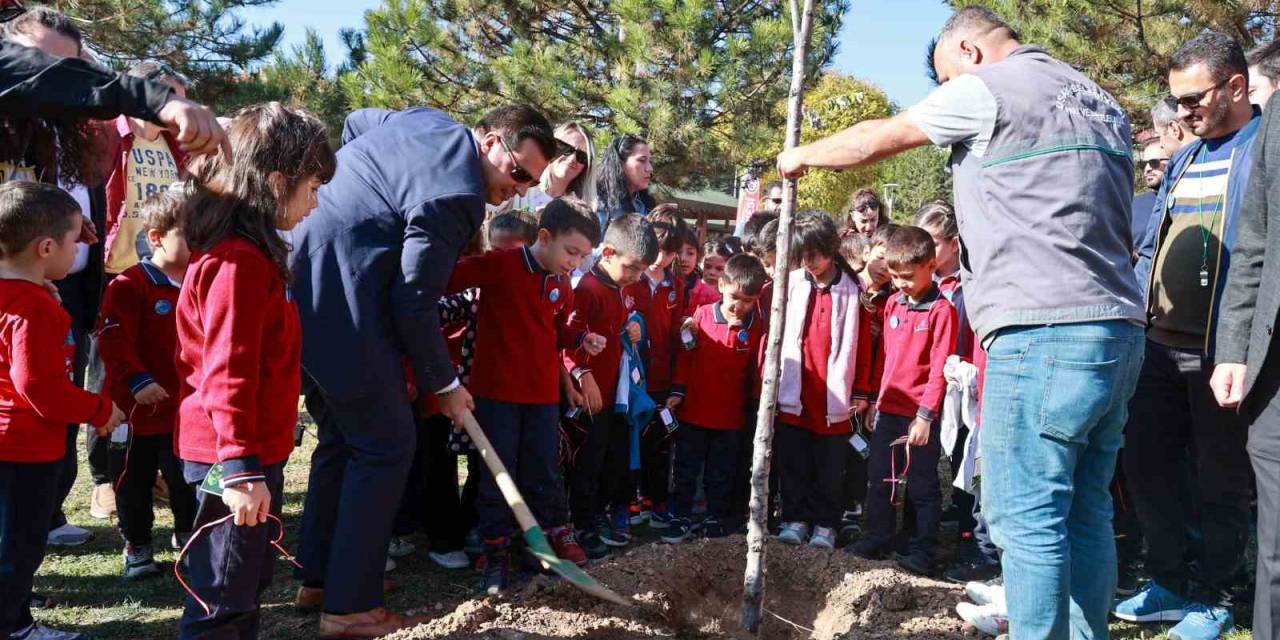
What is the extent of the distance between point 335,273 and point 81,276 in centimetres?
151

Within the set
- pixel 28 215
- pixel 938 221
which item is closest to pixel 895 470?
pixel 938 221

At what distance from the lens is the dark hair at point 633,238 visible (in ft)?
15.6

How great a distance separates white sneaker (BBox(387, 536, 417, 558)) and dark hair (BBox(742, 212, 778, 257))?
2.60 meters

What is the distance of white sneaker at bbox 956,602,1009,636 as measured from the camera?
11.6 feet

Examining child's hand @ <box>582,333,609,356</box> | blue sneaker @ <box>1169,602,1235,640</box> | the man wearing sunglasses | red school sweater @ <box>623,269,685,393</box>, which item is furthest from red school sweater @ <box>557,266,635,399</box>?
blue sneaker @ <box>1169,602,1235,640</box>

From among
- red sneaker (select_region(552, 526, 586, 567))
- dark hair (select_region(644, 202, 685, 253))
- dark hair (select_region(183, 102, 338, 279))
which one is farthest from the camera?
dark hair (select_region(644, 202, 685, 253))

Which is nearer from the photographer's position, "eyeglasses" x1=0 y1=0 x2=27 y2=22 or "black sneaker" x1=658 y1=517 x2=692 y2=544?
"eyeglasses" x1=0 y1=0 x2=27 y2=22

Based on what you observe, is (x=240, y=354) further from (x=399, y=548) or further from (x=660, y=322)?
(x=660, y=322)

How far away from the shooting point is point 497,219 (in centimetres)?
450

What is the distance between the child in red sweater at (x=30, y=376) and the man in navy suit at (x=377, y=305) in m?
0.78

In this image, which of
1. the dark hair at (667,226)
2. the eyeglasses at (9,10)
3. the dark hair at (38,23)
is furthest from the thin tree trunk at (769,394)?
the eyeglasses at (9,10)

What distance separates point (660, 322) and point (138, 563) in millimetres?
2894

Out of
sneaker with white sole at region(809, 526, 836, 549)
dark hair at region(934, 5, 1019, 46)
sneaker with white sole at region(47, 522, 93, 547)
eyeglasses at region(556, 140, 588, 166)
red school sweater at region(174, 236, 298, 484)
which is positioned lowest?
sneaker with white sole at region(809, 526, 836, 549)

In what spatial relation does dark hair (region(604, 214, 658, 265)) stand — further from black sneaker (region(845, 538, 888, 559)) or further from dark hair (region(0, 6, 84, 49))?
dark hair (region(0, 6, 84, 49))
